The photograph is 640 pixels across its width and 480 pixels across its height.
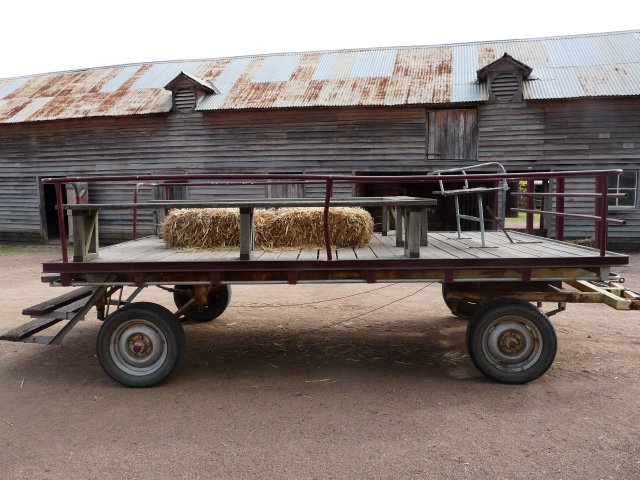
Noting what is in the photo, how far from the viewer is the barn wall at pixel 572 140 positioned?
48.3 ft

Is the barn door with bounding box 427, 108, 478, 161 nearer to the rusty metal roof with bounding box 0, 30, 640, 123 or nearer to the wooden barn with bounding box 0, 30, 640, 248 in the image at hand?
the wooden barn with bounding box 0, 30, 640, 248

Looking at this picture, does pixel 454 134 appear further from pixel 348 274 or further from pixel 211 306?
pixel 348 274

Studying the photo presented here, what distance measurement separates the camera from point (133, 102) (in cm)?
1797

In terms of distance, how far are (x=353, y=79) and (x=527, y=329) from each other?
14220 millimetres

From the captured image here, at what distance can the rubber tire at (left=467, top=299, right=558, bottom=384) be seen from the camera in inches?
173

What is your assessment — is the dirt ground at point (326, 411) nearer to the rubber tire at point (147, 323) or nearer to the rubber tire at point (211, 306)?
the rubber tire at point (147, 323)

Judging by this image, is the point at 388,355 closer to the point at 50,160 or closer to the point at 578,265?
the point at 578,265

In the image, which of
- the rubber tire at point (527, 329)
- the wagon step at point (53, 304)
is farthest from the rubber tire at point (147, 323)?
the rubber tire at point (527, 329)

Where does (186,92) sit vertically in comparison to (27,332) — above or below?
above

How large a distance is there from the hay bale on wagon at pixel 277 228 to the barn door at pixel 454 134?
11.2m

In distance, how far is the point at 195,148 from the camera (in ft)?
57.1

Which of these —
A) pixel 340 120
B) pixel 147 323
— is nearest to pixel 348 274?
pixel 147 323

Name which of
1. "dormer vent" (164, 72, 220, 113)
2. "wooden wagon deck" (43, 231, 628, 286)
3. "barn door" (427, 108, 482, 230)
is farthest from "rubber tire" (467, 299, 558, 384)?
"dormer vent" (164, 72, 220, 113)

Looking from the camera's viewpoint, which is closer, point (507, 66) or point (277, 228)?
point (277, 228)
